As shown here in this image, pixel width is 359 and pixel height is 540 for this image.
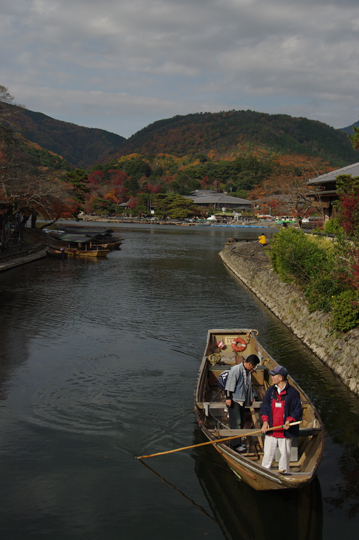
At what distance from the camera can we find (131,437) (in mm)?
9859

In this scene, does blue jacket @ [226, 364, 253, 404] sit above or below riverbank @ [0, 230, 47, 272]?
below

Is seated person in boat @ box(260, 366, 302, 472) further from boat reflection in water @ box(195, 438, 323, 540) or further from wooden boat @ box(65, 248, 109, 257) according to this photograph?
wooden boat @ box(65, 248, 109, 257)

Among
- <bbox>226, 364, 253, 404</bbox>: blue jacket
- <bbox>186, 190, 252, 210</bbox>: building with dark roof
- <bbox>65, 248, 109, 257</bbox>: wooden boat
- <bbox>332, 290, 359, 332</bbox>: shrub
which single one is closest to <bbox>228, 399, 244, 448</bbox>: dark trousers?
<bbox>226, 364, 253, 404</bbox>: blue jacket

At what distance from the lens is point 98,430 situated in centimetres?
1019

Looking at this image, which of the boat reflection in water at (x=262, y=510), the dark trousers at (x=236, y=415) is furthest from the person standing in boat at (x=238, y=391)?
the boat reflection in water at (x=262, y=510)

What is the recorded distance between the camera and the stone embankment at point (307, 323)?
1321 centimetres

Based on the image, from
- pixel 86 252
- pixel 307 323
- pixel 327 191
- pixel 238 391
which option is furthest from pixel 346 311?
pixel 86 252

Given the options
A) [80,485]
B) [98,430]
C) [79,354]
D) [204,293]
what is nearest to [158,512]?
[80,485]

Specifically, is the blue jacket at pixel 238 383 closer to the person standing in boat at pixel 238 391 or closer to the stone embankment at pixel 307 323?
the person standing in boat at pixel 238 391

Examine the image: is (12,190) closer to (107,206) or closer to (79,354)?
(79,354)

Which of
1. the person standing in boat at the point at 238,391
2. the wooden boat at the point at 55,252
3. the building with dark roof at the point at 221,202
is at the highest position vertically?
the building with dark roof at the point at 221,202

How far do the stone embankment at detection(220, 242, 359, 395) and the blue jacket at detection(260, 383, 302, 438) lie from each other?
243 inches

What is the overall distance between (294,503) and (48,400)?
23.6ft

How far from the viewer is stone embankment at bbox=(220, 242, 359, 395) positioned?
13.2 metres
